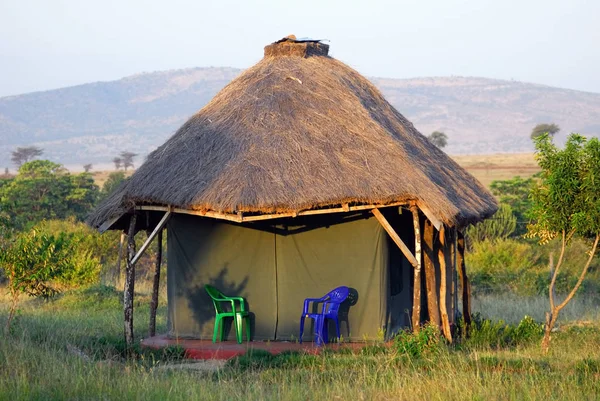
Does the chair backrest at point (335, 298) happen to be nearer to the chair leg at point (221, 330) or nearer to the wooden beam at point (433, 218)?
the chair leg at point (221, 330)

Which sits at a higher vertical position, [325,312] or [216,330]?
[325,312]

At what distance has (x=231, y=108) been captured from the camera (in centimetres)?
1172

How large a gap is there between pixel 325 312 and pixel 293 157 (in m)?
2.00

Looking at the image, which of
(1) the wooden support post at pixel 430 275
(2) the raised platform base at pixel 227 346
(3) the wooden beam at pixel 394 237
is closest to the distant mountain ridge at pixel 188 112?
(2) the raised platform base at pixel 227 346

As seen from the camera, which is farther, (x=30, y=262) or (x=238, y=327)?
(x=238, y=327)

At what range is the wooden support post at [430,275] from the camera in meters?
10.7

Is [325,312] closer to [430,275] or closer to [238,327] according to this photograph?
[238,327]

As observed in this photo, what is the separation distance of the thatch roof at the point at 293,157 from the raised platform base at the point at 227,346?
1734mm

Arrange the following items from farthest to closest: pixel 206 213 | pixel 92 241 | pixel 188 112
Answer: pixel 188 112 < pixel 92 241 < pixel 206 213

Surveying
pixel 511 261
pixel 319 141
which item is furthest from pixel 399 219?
pixel 511 261

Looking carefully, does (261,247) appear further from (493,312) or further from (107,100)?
(107,100)

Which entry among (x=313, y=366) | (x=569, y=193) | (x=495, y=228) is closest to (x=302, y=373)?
(x=313, y=366)

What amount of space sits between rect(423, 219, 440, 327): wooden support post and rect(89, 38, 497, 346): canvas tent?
0.02 m

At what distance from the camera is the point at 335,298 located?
425 inches
